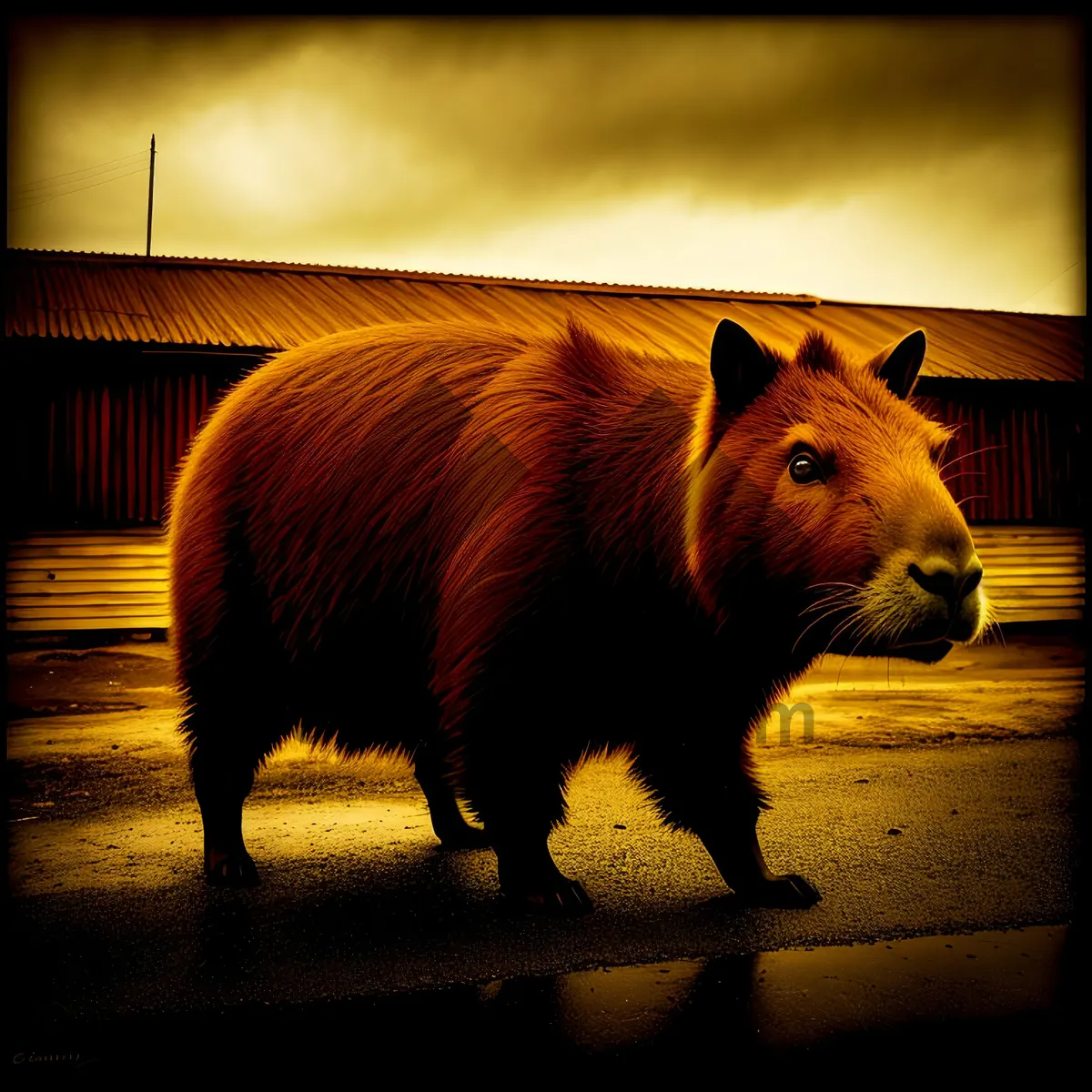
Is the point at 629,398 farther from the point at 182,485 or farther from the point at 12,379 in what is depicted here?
the point at 12,379

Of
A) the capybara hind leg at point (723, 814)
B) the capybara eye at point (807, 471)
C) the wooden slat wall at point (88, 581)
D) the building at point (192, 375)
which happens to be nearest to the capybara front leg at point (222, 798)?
the capybara hind leg at point (723, 814)

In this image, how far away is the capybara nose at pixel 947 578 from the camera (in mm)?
2117

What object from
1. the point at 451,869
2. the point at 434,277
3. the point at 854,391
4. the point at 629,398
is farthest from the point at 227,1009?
the point at 434,277

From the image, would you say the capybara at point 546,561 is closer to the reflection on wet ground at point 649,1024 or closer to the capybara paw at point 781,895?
the capybara paw at point 781,895

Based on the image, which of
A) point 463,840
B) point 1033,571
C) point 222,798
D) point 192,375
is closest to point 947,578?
point 463,840

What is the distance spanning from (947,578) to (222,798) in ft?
7.74

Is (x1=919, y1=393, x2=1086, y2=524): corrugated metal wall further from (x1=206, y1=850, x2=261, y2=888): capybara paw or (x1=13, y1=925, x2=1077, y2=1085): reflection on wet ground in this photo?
(x1=206, y1=850, x2=261, y2=888): capybara paw

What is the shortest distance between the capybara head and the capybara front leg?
1699mm

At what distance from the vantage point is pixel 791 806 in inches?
154

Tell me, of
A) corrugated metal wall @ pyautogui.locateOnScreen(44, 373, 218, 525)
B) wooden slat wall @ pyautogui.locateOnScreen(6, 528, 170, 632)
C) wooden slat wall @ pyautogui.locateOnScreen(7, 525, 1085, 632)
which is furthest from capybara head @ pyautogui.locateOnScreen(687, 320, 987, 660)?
wooden slat wall @ pyautogui.locateOnScreen(6, 528, 170, 632)

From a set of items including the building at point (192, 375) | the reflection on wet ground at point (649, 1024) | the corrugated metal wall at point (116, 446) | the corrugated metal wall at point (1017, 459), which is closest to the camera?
the reflection on wet ground at point (649, 1024)

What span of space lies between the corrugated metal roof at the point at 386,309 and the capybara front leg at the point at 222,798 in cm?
546

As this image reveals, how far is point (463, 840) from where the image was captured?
11.4 feet

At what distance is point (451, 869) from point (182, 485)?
5.44 ft
